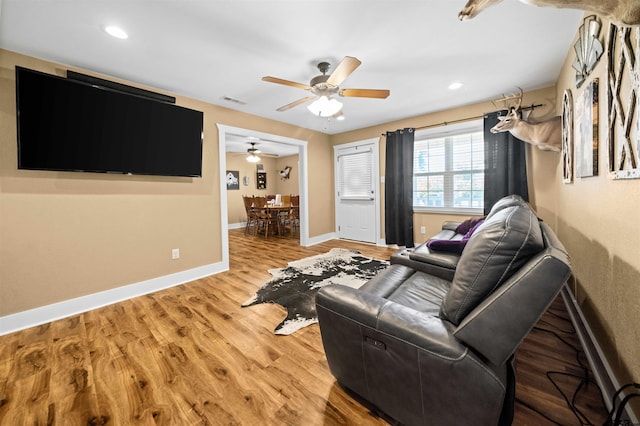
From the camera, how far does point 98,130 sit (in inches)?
101

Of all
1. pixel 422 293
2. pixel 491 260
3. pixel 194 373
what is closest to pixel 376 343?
pixel 491 260

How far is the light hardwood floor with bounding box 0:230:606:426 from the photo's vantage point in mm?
1324

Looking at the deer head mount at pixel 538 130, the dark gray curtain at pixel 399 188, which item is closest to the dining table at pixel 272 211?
the dark gray curtain at pixel 399 188

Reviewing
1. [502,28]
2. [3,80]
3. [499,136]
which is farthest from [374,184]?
[3,80]

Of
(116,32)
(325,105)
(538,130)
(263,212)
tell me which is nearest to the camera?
(116,32)

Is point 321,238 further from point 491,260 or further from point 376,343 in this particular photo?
point 491,260

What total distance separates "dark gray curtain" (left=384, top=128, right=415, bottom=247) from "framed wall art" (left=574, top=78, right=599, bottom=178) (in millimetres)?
2460

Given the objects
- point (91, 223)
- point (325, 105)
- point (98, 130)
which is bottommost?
point (91, 223)

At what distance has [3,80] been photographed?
7.16ft

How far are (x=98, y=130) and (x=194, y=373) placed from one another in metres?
2.57

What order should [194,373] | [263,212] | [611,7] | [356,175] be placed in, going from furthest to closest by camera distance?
[263,212] → [356,175] → [194,373] → [611,7]

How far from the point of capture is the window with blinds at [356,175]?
5.20m

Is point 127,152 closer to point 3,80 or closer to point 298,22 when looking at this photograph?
point 3,80

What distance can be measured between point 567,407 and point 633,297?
0.66 meters
